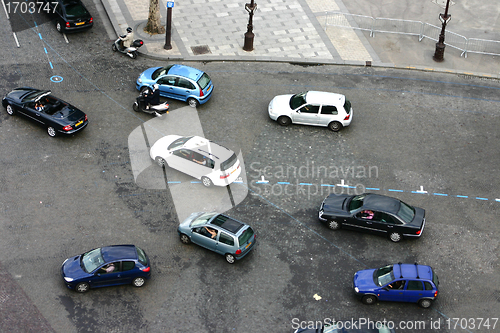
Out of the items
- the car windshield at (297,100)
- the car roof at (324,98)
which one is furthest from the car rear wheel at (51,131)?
the car roof at (324,98)

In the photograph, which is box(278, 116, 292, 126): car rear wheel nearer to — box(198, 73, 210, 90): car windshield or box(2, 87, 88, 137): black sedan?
box(198, 73, 210, 90): car windshield

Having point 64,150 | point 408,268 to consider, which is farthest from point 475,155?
point 64,150

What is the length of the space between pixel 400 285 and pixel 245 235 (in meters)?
5.51

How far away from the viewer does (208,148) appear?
907 inches

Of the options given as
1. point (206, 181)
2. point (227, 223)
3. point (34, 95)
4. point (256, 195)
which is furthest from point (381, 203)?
point (34, 95)

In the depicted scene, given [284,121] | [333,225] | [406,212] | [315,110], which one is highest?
[315,110]

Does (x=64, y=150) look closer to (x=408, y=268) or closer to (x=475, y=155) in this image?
(x=408, y=268)

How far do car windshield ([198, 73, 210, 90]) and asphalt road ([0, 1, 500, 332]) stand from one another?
1.09m

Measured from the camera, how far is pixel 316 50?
31734 mm

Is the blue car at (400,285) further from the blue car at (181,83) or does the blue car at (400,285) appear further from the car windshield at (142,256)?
the blue car at (181,83)

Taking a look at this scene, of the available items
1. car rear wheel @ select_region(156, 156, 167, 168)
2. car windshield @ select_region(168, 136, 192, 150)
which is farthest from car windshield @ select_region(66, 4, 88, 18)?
car rear wheel @ select_region(156, 156, 167, 168)

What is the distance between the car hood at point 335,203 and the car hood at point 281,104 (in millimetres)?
5502

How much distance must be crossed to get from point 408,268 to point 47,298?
39.5ft

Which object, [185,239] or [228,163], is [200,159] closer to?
[228,163]
